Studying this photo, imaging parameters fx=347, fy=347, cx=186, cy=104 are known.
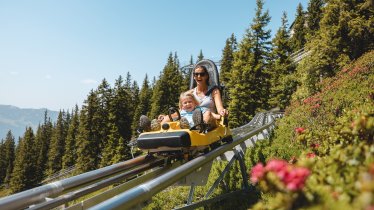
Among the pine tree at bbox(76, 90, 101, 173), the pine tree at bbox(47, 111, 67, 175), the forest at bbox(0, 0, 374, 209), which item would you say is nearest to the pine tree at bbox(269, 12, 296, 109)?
the forest at bbox(0, 0, 374, 209)

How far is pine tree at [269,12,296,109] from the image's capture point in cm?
3544

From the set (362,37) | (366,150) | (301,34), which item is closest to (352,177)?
(366,150)

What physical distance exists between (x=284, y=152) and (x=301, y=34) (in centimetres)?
6151

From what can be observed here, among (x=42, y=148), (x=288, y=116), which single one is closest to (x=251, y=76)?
(x=288, y=116)

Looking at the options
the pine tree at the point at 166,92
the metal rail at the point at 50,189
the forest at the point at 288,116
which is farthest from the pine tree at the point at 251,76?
the metal rail at the point at 50,189

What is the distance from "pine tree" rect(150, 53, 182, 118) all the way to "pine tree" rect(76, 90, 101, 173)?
32.0ft

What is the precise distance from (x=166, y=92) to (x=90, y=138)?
49.2 ft

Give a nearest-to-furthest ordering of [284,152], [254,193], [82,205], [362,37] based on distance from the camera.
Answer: [82,205] → [254,193] → [284,152] → [362,37]

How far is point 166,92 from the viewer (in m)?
58.5

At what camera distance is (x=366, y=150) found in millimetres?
1824

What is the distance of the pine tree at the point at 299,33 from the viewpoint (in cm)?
6462

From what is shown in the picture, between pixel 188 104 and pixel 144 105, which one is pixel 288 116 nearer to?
pixel 188 104

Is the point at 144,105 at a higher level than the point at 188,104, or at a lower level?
higher

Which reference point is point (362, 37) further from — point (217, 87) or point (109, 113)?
point (109, 113)
